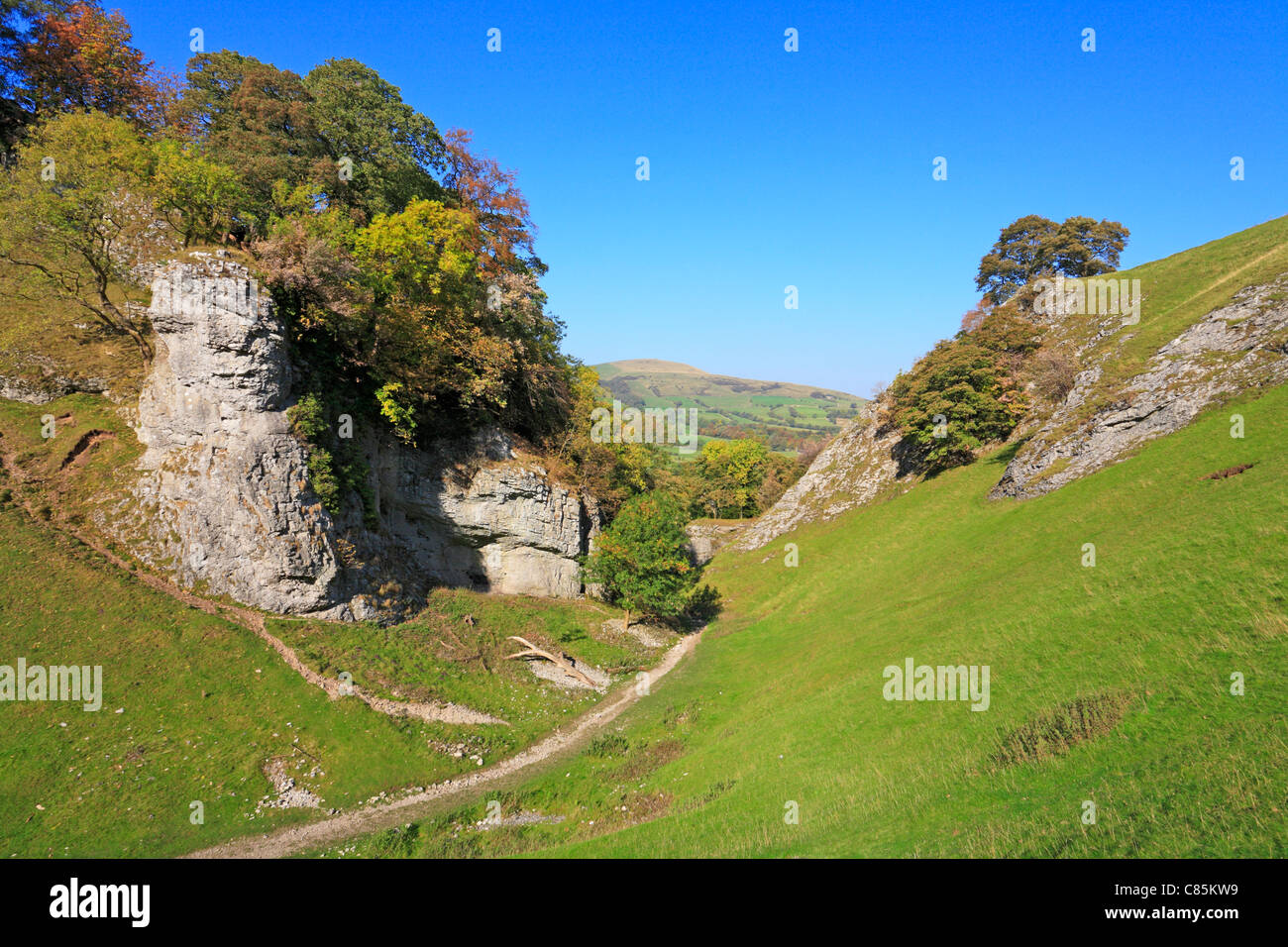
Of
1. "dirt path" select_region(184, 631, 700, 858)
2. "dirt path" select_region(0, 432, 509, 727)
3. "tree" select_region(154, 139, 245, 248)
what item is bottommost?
"dirt path" select_region(184, 631, 700, 858)

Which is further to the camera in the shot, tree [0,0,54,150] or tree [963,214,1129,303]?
tree [963,214,1129,303]

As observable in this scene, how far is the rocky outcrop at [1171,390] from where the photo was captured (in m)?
25.6

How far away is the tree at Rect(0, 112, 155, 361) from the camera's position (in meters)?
21.3

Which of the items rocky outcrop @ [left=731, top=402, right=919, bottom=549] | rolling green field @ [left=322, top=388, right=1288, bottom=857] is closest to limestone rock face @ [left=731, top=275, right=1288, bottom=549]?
rolling green field @ [left=322, top=388, right=1288, bottom=857]

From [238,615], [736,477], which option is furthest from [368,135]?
[736,477]

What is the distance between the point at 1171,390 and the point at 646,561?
31163mm

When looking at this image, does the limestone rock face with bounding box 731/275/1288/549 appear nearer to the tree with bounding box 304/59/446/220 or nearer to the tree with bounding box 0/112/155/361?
the tree with bounding box 304/59/446/220

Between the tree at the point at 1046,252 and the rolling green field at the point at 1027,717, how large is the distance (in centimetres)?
4677

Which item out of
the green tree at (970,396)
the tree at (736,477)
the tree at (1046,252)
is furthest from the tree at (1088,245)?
the tree at (736,477)

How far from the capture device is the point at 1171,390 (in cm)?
2780

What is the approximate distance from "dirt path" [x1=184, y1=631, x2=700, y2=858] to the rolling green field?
109cm

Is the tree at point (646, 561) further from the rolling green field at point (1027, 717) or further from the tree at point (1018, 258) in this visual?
the tree at point (1018, 258)
